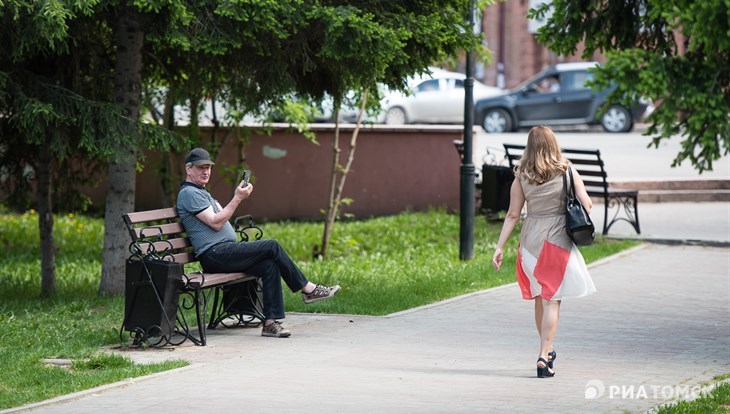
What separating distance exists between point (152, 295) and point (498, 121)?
78.3 feet

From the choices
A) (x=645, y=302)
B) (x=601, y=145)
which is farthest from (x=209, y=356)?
(x=601, y=145)

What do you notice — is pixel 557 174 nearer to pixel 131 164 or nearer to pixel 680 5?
pixel 680 5

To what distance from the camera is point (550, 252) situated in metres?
7.67

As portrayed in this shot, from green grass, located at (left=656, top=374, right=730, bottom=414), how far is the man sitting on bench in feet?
11.2

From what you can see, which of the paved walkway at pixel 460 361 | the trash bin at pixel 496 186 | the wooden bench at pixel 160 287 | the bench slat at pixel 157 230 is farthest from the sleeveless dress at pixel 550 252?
the trash bin at pixel 496 186

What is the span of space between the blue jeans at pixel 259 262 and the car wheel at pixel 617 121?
22.5m

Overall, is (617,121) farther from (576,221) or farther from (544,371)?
(544,371)

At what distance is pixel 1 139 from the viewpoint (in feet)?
39.3

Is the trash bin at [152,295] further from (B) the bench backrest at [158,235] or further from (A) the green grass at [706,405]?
(A) the green grass at [706,405]

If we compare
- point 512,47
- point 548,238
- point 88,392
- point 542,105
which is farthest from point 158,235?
point 512,47

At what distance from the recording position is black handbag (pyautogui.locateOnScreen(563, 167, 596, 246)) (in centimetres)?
753

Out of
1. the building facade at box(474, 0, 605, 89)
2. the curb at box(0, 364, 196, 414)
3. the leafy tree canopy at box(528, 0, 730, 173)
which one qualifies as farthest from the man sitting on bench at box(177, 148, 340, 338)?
the building facade at box(474, 0, 605, 89)

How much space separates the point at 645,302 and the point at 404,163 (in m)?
8.99

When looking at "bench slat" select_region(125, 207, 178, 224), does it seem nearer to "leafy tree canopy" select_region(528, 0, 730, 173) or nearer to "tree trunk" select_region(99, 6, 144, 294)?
"tree trunk" select_region(99, 6, 144, 294)
